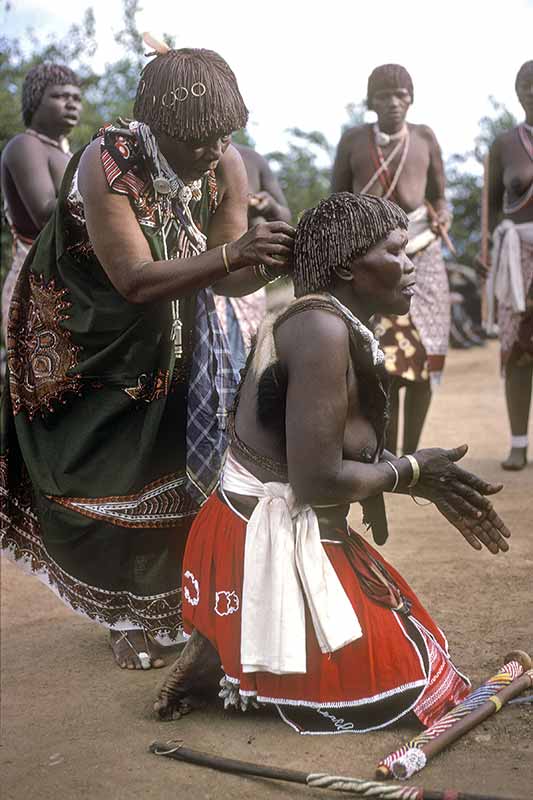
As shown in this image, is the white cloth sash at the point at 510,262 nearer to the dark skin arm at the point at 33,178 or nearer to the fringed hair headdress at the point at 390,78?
the fringed hair headdress at the point at 390,78

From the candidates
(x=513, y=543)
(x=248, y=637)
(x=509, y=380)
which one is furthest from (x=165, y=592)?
(x=509, y=380)

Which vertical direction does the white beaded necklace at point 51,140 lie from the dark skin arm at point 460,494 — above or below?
above

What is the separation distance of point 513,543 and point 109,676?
194cm

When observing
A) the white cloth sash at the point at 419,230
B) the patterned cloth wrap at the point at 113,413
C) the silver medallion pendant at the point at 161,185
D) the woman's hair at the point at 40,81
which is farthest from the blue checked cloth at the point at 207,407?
the white cloth sash at the point at 419,230

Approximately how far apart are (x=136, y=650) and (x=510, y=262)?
3626mm

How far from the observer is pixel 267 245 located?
2.71 m

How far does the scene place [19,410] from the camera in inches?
136

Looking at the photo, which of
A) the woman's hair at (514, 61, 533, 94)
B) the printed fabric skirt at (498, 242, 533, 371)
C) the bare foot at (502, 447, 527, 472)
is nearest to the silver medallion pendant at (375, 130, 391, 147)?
the woman's hair at (514, 61, 533, 94)

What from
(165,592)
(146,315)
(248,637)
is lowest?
(165,592)

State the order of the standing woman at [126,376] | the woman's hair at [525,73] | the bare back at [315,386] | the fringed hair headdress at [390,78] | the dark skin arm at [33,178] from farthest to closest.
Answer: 1. the fringed hair headdress at [390,78]
2. the woman's hair at [525,73]
3. the dark skin arm at [33,178]
4. the standing woman at [126,376]
5. the bare back at [315,386]

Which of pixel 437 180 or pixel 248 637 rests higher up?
pixel 437 180

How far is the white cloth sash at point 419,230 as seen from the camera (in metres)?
5.99

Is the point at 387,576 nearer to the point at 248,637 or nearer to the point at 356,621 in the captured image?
the point at 356,621

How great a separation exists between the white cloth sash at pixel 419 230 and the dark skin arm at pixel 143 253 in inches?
114
